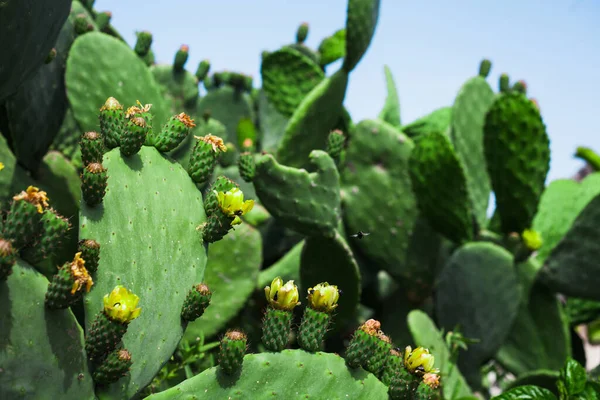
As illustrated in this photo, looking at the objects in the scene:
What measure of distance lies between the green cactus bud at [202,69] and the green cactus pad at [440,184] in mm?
1774

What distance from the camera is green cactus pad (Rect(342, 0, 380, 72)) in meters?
3.82

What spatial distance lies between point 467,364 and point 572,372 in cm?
180

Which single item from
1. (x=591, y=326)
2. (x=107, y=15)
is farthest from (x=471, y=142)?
A: (x=107, y=15)

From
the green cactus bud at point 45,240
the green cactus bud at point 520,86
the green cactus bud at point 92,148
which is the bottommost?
the green cactus bud at point 520,86

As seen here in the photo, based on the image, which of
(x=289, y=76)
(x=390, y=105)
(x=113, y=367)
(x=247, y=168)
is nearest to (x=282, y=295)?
(x=113, y=367)

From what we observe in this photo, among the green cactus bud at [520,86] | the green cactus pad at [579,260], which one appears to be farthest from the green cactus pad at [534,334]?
the green cactus bud at [520,86]

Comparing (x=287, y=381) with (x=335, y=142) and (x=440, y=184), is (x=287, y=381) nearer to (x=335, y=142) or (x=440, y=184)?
(x=335, y=142)

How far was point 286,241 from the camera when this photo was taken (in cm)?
481

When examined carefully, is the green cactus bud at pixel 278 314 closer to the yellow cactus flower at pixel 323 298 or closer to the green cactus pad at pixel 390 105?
the yellow cactus flower at pixel 323 298

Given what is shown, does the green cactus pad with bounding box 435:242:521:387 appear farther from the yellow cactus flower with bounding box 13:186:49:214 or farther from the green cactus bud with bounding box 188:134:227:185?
the yellow cactus flower with bounding box 13:186:49:214

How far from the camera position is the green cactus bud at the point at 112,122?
2096 millimetres

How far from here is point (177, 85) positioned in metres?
4.83

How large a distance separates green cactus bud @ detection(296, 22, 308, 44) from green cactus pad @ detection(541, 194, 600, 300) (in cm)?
266

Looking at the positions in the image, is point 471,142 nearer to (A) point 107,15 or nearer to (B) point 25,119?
(A) point 107,15
